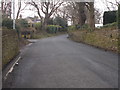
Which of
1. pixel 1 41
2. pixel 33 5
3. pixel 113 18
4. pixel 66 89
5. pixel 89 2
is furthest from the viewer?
→ pixel 33 5

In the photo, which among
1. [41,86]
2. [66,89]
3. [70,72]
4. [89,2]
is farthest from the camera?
[89,2]

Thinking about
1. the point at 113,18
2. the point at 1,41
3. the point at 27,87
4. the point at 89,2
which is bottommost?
the point at 27,87

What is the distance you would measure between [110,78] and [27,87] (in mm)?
2548

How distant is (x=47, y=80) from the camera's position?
582 centimetres

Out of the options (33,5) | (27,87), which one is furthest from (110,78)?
(33,5)

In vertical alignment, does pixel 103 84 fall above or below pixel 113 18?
below

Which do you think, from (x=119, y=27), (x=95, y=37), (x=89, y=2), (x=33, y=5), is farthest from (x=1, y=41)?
(x=33, y=5)

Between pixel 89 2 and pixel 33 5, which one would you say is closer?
pixel 89 2

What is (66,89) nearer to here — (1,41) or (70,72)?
(70,72)

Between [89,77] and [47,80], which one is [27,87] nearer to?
[47,80]

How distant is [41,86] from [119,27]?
9453 millimetres

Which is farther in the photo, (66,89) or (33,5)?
(33,5)

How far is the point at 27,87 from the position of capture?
16.9ft

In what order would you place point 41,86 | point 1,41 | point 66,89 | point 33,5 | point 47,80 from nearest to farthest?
1. point 66,89
2. point 41,86
3. point 47,80
4. point 1,41
5. point 33,5
